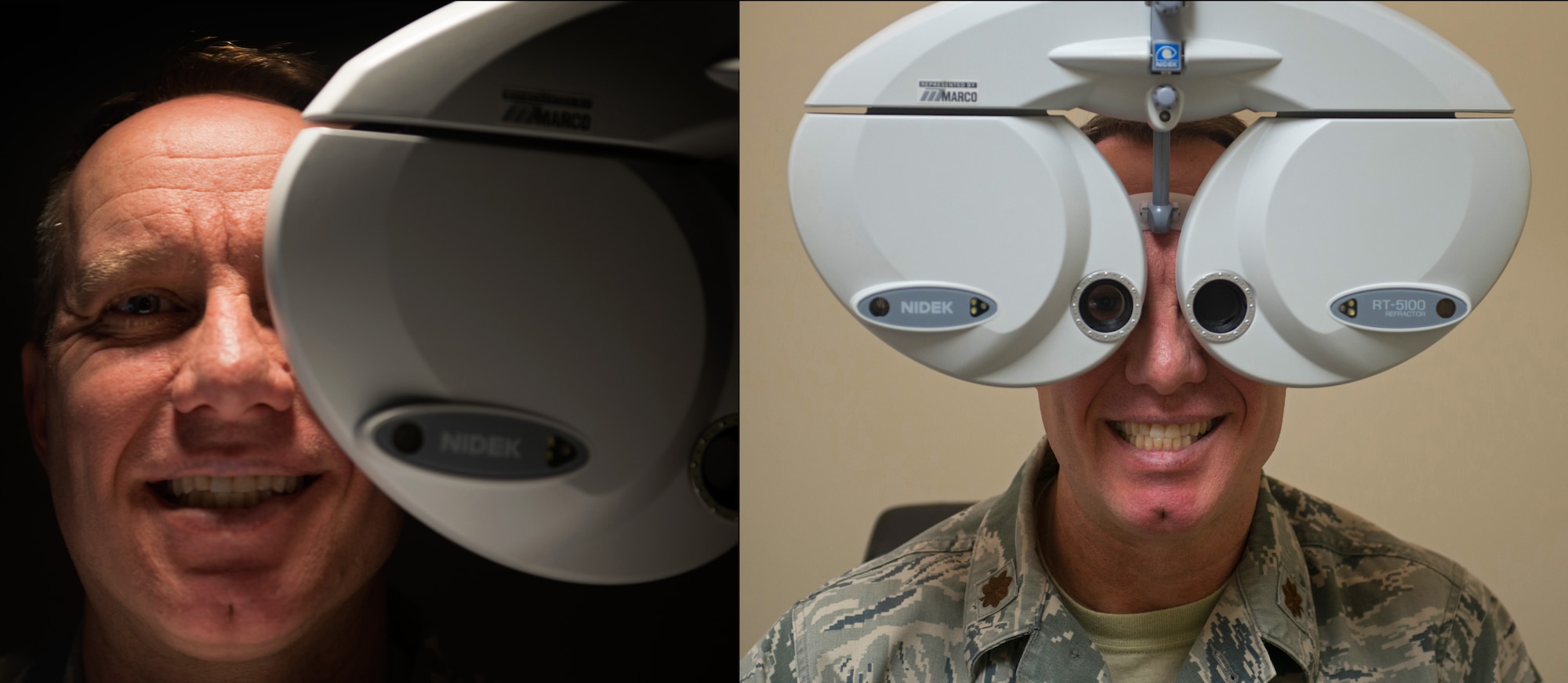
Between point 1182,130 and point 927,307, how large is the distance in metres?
0.38

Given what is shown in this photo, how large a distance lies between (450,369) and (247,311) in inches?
Answer: 5.9

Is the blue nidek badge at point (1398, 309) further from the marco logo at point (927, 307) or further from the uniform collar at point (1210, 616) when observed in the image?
the uniform collar at point (1210, 616)

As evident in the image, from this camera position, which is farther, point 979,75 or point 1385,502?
point 1385,502

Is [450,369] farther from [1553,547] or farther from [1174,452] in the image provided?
[1553,547]

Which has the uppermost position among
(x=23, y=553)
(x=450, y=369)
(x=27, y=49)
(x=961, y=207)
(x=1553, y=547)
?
(x=27, y=49)

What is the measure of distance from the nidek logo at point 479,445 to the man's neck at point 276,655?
171 millimetres

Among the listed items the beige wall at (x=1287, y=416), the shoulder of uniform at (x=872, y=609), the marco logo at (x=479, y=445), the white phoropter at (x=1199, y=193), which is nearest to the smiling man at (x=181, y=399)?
the marco logo at (x=479, y=445)

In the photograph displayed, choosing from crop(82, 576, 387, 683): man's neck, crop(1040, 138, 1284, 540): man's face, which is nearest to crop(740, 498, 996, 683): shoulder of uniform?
crop(1040, 138, 1284, 540): man's face

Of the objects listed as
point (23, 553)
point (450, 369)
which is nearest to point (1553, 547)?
point (450, 369)

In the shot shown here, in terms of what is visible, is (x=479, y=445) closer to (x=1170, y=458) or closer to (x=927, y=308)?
(x=927, y=308)

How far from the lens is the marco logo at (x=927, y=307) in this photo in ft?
3.01

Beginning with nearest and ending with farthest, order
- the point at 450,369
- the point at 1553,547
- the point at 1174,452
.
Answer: the point at 450,369 → the point at 1174,452 → the point at 1553,547

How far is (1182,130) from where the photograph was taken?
3.78 ft

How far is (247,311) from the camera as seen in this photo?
89cm
